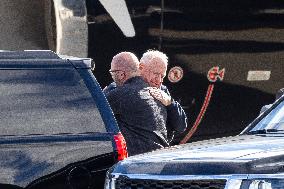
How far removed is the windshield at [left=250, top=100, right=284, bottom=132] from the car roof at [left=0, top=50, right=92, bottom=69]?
1.17 m

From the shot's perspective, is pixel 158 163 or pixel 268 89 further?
pixel 268 89

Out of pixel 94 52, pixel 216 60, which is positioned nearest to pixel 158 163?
pixel 94 52

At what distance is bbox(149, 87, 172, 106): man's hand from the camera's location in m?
9.37

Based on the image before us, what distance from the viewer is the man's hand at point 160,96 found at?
30.7 feet

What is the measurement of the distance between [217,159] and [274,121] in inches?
Result: 65.1

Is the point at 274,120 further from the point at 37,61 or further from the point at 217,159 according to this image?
the point at 217,159

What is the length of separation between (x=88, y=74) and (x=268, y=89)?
708 centimetres

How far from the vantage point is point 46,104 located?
7621mm

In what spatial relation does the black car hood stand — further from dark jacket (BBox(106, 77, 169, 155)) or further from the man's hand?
the man's hand

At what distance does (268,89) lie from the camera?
14719 mm

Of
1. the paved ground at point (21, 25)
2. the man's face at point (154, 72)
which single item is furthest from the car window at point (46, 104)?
the paved ground at point (21, 25)

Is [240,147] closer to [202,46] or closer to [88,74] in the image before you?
[88,74]

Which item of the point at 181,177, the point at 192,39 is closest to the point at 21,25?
the point at 192,39

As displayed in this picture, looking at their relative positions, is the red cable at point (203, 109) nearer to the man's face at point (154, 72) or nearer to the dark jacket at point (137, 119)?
the man's face at point (154, 72)
